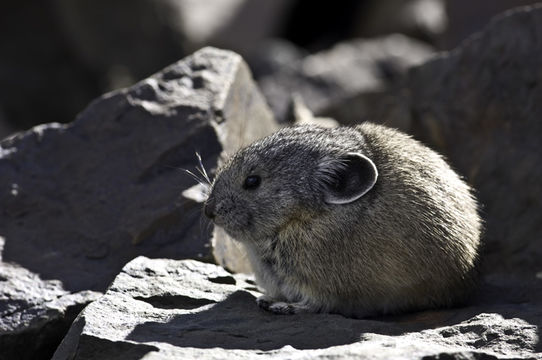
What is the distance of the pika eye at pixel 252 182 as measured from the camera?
278 inches

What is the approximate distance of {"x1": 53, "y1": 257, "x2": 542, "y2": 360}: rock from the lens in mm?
5578

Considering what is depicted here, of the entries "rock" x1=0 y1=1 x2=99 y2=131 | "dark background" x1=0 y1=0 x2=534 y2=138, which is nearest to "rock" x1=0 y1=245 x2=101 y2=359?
"dark background" x1=0 y1=0 x2=534 y2=138

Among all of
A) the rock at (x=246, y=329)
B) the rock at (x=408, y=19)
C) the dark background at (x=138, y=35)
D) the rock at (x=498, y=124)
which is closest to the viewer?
the rock at (x=246, y=329)

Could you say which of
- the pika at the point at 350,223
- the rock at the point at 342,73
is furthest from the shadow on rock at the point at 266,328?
the rock at the point at 342,73

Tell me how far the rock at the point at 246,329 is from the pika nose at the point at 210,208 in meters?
0.58

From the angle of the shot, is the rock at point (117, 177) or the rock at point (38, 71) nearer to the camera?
the rock at point (117, 177)

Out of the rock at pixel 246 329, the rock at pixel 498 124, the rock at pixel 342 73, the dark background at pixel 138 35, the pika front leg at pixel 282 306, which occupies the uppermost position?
the dark background at pixel 138 35

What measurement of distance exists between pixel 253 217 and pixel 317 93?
852cm

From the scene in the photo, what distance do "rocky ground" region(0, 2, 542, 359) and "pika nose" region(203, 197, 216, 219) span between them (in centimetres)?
57

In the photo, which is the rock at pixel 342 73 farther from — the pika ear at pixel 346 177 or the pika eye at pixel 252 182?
the pika ear at pixel 346 177

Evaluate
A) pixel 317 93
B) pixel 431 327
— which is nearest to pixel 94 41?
pixel 317 93

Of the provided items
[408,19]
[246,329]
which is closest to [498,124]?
[246,329]

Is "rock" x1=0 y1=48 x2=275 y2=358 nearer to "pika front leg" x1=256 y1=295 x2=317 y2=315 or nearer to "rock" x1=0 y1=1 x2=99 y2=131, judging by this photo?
"pika front leg" x1=256 y1=295 x2=317 y2=315

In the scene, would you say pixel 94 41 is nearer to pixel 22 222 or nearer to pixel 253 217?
pixel 22 222
